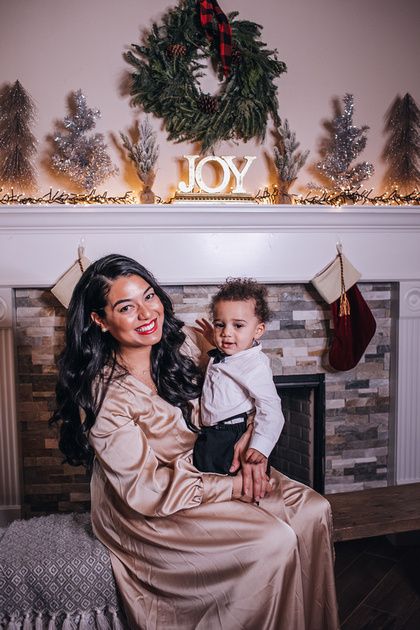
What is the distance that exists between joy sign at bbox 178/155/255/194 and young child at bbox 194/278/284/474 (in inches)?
44.4

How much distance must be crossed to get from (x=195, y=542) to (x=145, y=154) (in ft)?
6.40

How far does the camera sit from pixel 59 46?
2867mm

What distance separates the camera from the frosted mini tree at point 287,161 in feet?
9.50

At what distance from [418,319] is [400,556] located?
1346 mm

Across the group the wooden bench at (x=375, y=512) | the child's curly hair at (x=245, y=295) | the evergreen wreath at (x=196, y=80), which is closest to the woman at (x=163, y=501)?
the child's curly hair at (x=245, y=295)

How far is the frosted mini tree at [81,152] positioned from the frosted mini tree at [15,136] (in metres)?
0.19

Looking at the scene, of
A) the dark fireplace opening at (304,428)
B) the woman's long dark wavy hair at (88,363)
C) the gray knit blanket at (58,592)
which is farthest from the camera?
the dark fireplace opening at (304,428)

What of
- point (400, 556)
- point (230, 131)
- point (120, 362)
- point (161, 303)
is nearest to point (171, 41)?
point (230, 131)

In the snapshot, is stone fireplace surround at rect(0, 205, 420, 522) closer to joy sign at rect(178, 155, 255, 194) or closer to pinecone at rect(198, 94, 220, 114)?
joy sign at rect(178, 155, 255, 194)

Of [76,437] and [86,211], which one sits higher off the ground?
[86,211]

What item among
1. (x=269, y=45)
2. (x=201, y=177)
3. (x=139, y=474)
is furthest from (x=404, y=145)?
(x=139, y=474)

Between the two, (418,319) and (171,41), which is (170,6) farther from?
(418,319)

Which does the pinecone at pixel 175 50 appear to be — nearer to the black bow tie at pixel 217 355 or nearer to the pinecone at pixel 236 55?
the pinecone at pixel 236 55

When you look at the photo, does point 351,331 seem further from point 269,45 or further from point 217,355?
point 269,45
